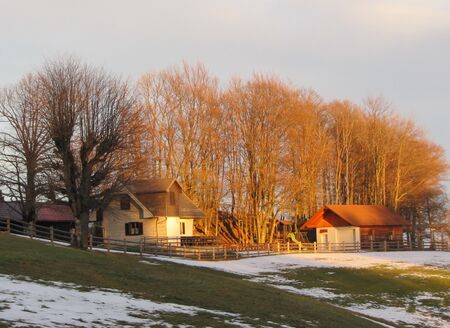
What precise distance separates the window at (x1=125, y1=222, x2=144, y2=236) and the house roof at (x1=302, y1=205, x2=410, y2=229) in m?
20.0

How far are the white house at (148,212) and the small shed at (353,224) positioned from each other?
14750 mm

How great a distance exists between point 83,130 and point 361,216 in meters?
36.4

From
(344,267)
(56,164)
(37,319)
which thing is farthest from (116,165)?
(37,319)

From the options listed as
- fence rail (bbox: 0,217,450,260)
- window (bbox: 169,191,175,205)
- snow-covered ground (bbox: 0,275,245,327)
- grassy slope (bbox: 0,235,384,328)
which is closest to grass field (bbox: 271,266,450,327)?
grassy slope (bbox: 0,235,384,328)

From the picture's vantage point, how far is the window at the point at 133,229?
193ft

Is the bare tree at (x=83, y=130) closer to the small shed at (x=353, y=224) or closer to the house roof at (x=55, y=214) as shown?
the house roof at (x=55, y=214)

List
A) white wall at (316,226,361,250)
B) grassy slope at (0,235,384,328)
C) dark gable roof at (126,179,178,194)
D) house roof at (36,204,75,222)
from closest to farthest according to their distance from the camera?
grassy slope at (0,235,384,328), dark gable roof at (126,179,178,194), house roof at (36,204,75,222), white wall at (316,226,361,250)

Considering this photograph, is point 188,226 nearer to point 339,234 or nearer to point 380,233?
point 339,234

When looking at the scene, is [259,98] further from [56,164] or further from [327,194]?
[56,164]

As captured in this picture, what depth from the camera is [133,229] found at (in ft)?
194

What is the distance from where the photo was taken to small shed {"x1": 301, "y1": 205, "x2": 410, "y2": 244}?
6359 centimetres

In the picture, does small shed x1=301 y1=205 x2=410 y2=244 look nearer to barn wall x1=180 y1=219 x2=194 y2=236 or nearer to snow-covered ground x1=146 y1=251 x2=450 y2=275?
snow-covered ground x1=146 y1=251 x2=450 y2=275

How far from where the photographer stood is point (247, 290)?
23000 millimetres

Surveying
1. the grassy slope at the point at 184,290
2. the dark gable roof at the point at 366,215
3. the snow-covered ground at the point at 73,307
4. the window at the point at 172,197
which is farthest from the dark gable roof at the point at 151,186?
the snow-covered ground at the point at 73,307
